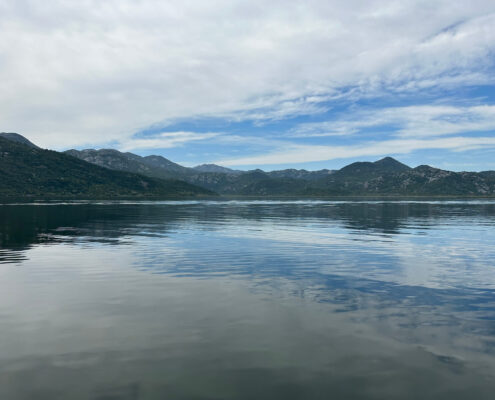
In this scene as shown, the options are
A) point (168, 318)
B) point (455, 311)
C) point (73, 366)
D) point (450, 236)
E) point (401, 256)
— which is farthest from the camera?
point (450, 236)

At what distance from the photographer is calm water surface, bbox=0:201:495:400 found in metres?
12.6

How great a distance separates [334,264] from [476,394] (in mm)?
22866

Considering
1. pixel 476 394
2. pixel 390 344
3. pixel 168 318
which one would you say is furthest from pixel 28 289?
pixel 476 394

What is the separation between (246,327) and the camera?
59.8 ft

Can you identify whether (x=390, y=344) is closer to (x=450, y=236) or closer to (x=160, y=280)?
(x=160, y=280)

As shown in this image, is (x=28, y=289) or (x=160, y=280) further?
(x=160, y=280)

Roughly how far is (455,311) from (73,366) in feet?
64.3

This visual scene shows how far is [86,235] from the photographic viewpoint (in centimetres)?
5747

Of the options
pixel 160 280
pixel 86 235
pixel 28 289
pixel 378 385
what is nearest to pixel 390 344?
pixel 378 385

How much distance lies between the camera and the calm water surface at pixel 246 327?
41.4ft

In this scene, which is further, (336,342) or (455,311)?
(455,311)

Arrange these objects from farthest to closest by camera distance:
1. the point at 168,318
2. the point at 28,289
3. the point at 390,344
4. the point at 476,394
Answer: the point at 28,289 < the point at 168,318 < the point at 390,344 < the point at 476,394

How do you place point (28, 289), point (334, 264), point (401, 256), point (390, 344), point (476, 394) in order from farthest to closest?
1. point (401, 256)
2. point (334, 264)
3. point (28, 289)
4. point (390, 344)
5. point (476, 394)

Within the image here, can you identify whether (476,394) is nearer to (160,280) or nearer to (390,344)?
(390,344)
